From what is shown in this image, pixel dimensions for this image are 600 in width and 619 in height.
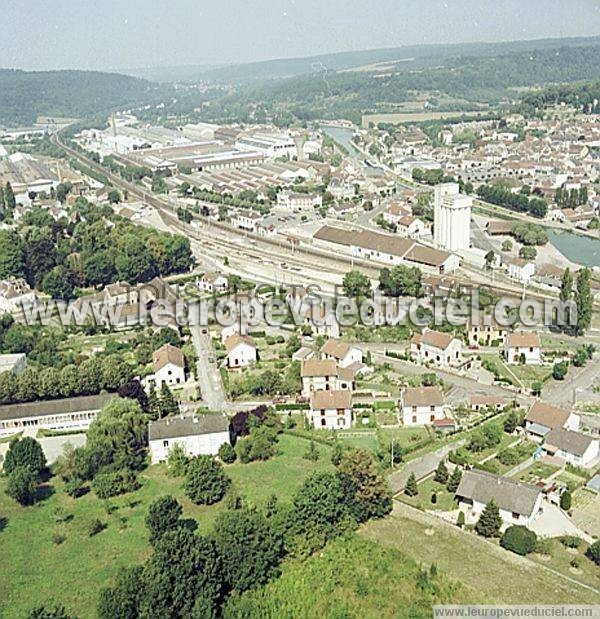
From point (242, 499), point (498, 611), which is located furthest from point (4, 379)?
point (498, 611)

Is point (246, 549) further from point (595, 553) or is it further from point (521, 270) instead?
point (521, 270)

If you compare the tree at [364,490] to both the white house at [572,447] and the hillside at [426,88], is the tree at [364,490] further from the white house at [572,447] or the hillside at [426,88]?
the hillside at [426,88]

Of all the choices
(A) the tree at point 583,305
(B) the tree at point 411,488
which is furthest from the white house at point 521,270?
(B) the tree at point 411,488

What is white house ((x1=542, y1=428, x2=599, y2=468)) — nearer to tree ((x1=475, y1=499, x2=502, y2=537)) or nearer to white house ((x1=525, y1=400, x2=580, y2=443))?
white house ((x1=525, y1=400, x2=580, y2=443))

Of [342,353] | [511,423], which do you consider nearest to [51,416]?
[342,353]

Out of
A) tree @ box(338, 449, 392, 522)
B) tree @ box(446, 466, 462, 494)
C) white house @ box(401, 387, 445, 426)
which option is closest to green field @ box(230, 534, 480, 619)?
tree @ box(338, 449, 392, 522)
